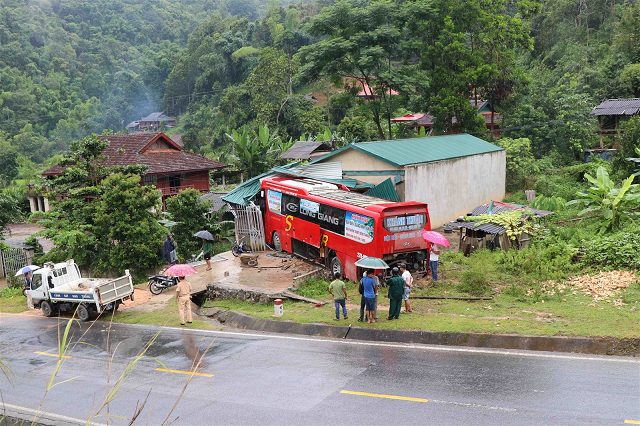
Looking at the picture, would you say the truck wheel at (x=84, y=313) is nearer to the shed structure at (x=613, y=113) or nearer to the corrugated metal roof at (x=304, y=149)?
the corrugated metal roof at (x=304, y=149)

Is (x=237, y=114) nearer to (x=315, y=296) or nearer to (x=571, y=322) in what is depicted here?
(x=315, y=296)

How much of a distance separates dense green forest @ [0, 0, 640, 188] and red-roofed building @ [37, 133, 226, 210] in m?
6.65

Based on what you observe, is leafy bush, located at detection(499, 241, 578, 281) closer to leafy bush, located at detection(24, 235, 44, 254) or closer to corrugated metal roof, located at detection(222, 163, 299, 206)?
corrugated metal roof, located at detection(222, 163, 299, 206)

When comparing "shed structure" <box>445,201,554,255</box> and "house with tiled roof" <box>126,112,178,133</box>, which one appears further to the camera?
"house with tiled roof" <box>126,112,178,133</box>

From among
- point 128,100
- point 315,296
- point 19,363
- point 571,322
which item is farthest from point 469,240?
point 128,100

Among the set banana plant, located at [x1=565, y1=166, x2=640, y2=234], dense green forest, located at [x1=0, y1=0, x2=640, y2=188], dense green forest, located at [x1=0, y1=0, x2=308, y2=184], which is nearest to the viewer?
banana plant, located at [x1=565, y1=166, x2=640, y2=234]

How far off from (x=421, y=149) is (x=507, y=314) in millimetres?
14488

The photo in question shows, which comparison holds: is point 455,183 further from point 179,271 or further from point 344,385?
point 344,385

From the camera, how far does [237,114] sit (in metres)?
76.3

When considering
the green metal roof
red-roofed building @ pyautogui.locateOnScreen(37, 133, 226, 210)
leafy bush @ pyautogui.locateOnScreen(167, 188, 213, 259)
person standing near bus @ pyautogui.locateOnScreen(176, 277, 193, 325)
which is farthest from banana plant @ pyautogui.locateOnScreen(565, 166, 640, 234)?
red-roofed building @ pyautogui.locateOnScreen(37, 133, 226, 210)

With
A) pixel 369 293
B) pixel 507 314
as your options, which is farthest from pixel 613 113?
pixel 369 293

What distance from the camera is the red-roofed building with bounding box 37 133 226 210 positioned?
1599 inches

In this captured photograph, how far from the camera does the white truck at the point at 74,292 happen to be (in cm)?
1712

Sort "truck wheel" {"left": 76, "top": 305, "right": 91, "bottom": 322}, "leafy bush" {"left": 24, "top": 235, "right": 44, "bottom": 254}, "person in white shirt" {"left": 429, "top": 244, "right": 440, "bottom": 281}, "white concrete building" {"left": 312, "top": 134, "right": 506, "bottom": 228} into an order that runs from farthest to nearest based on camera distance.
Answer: "leafy bush" {"left": 24, "top": 235, "right": 44, "bottom": 254} → "white concrete building" {"left": 312, "top": 134, "right": 506, "bottom": 228} → "truck wheel" {"left": 76, "top": 305, "right": 91, "bottom": 322} → "person in white shirt" {"left": 429, "top": 244, "right": 440, "bottom": 281}
